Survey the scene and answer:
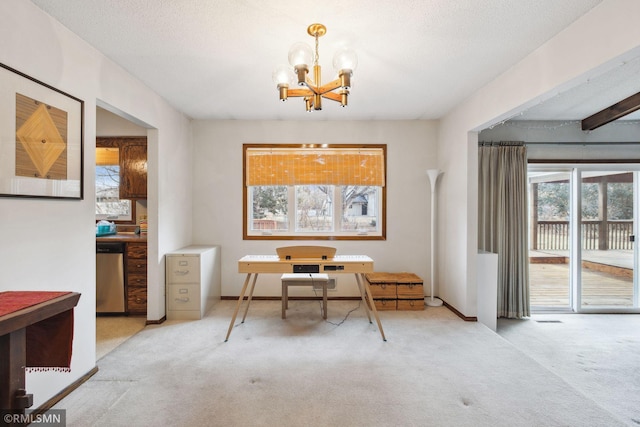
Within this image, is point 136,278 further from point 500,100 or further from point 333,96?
point 500,100

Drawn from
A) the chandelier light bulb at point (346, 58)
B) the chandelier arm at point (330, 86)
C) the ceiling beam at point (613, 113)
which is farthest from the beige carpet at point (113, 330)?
the ceiling beam at point (613, 113)

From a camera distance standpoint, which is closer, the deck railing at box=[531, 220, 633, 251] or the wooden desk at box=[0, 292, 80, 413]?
the wooden desk at box=[0, 292, 80, 413]

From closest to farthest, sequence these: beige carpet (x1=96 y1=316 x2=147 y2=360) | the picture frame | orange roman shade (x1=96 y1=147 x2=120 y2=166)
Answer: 1. the picture frame
2. beige carpet (x1=96 y1=316 x2=147 y2=360)
3. orange roman shade (x1=96 y1=147 x2=120 y2=166)

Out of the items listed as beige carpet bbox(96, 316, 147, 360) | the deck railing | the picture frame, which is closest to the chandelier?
the picture frame

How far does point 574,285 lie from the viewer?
4266mm

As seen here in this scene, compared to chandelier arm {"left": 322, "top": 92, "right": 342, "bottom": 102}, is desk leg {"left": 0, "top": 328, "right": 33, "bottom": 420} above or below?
below

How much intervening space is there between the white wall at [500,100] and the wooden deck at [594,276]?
137cm

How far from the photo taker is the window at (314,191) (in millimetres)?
4363

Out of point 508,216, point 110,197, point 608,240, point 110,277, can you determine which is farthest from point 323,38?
point 608,240

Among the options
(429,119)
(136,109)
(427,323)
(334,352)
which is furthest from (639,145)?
(136,109)

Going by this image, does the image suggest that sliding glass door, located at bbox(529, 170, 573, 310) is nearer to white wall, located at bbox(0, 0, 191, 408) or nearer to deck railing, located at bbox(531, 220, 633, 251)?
deck railing, located at bbox(531, 220, 633, 251)

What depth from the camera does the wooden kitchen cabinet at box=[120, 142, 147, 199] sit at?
3941 mm

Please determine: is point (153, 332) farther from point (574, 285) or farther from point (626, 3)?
point (574, 285)

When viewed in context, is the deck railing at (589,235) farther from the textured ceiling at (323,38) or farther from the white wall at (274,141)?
the textured ceiling at (323,38)
